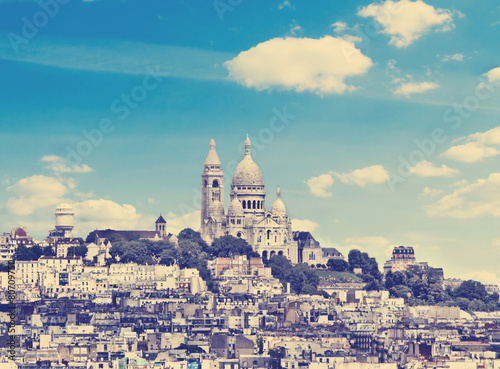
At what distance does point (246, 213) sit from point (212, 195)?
5372 mm

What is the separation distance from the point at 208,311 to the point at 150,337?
20275 millimetres

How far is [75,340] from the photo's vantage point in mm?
123000

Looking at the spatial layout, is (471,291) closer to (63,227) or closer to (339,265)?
(339,265)

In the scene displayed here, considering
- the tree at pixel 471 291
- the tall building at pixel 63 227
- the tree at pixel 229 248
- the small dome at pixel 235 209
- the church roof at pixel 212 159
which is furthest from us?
the church roof at pixel 212 159

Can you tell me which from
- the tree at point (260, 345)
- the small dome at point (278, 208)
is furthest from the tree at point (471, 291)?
the tree at point (260, 345)

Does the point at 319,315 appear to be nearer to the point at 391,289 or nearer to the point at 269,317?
the point at 269,317

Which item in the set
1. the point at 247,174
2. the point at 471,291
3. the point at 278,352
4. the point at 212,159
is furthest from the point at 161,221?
the point at 278,352

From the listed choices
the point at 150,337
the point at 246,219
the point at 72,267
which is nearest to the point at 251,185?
the point at 246,219

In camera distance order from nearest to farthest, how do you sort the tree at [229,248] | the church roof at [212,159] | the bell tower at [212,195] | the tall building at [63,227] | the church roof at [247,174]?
1. the tree at [229,248]
2. the tall building at [63,227]
3. the bell tower at [212,195]
4. the church roof at [212,159]
5. the church roof at [247,174]

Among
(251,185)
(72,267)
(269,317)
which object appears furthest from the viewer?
(251,185)

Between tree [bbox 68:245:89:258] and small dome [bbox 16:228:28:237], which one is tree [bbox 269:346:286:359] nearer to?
tree [bbox 68:245:89:258]

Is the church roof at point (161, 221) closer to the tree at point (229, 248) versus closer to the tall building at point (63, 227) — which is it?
the tall building at point (63, 227)

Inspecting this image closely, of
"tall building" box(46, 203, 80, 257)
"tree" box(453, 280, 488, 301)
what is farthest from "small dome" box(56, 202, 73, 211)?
"tree" box(453, 280, 488, 301)

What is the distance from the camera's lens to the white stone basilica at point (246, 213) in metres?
190
